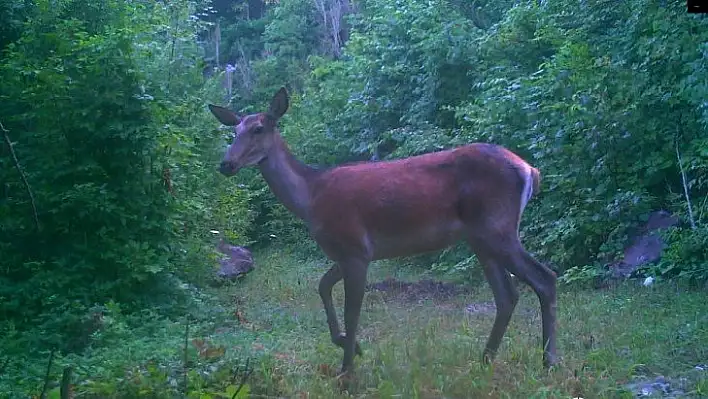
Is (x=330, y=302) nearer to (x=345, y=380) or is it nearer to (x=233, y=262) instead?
(x=345, y=380)

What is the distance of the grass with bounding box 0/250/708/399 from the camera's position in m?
5.20

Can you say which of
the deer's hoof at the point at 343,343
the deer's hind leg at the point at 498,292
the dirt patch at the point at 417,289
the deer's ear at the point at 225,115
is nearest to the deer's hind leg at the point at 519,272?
the deer's hind leg at the point at 498,292

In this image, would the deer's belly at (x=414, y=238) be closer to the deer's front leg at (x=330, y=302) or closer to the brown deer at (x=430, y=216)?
the brown deer at (x=430, y=216)

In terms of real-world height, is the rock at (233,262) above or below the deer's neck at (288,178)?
below

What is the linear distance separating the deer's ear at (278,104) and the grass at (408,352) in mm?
1825

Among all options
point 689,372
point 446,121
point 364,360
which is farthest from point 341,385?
point 446,121

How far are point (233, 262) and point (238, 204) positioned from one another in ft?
4.10

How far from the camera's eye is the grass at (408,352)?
5195 millimetres

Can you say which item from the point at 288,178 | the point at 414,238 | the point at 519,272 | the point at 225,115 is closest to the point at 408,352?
the point at 414,238

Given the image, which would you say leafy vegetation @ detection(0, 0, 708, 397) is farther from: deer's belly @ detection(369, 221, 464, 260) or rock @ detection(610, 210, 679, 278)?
deer's belly @ detection(369, 221, 464, 260)

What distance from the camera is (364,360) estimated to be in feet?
20.1

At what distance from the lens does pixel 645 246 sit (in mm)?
9641

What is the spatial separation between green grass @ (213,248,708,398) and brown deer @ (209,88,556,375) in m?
0.30

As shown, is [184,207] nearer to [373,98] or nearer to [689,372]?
[689,372]
